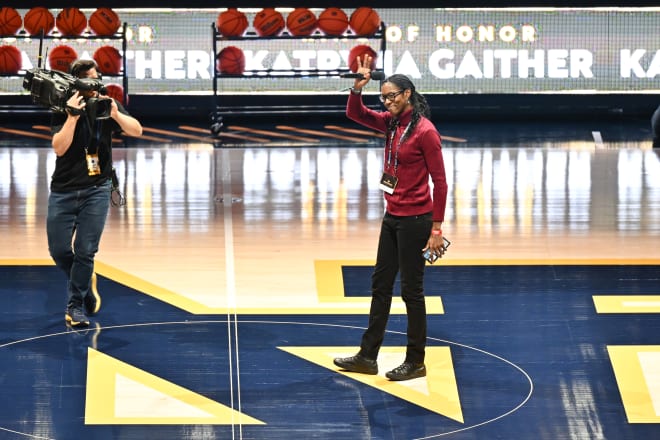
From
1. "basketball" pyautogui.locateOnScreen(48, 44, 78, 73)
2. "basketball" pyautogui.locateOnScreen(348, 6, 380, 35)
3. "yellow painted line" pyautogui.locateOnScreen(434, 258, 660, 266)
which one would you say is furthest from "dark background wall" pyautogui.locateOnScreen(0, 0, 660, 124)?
"yellow painted line" pyautogui.locateOnScreen(434, 258, 660, 266)

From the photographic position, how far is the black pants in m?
8.15

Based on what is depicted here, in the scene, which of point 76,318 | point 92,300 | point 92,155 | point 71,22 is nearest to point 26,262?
point 92,300

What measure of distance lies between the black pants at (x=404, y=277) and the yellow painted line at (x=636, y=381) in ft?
4.18

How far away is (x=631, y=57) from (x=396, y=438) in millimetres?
15693

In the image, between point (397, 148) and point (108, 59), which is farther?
point (108, 59)

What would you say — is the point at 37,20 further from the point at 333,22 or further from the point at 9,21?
the point at 333,22

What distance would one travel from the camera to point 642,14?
71.8ft

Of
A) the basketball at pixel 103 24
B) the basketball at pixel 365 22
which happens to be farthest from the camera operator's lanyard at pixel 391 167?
the basketball at pixel 103 24

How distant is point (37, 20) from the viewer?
19.8 m

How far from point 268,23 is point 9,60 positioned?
12.6 feet

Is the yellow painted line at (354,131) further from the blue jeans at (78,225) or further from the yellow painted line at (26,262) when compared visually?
the blue jeans at (78,225)

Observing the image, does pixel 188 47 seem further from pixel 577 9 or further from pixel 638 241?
pixel 638 241

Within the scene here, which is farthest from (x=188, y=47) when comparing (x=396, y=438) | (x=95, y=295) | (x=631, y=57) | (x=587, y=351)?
(x=396, y=438)

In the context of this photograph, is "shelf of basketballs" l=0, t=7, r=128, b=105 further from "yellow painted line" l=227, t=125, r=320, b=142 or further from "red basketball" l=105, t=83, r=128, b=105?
"yellow painted line" l=227, t=125, r=320, b=142
